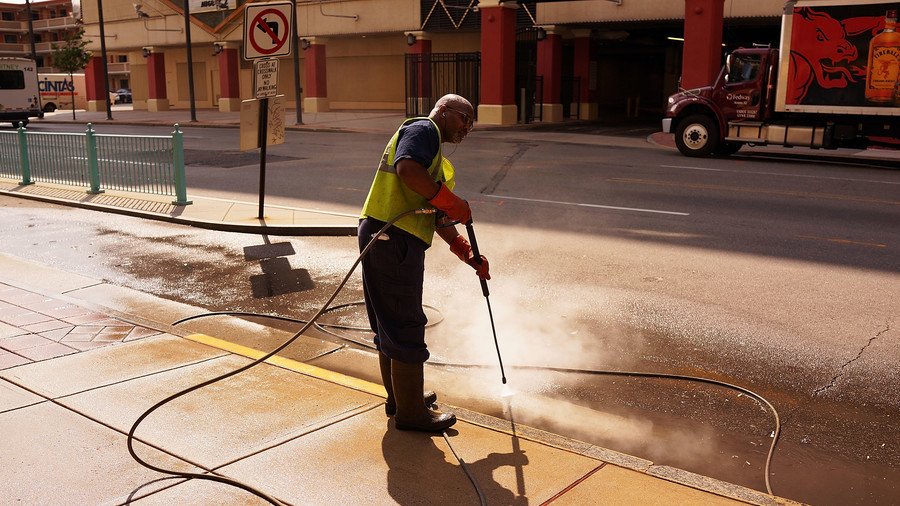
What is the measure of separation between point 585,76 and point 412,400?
33.6 metres

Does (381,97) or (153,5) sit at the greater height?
(153,5)

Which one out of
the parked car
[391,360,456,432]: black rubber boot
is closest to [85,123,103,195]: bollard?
[391,360,456,432]: black rubber boot

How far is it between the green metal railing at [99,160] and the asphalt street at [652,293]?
3.49 ft

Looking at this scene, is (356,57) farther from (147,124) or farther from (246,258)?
(246,258)

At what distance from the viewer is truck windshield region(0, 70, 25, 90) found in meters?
37.8

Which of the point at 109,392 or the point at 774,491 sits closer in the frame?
the point at 774,491

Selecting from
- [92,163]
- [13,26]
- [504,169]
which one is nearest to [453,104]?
[92,163]

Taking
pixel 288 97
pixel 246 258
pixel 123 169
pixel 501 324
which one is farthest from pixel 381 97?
pixel 501 324

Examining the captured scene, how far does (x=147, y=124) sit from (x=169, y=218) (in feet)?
98.5

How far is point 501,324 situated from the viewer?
22.0ft

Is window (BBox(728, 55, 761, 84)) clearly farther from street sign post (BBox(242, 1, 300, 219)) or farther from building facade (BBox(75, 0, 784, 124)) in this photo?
street sign post (BBox(242, 1, 300, 219))

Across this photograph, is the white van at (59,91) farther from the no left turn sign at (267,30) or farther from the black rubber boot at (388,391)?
the black rubber boot at (388,391)

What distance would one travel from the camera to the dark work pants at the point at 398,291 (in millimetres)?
4336

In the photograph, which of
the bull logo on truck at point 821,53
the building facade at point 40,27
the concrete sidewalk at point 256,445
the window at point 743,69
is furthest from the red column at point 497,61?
the building facade at point 40,27
